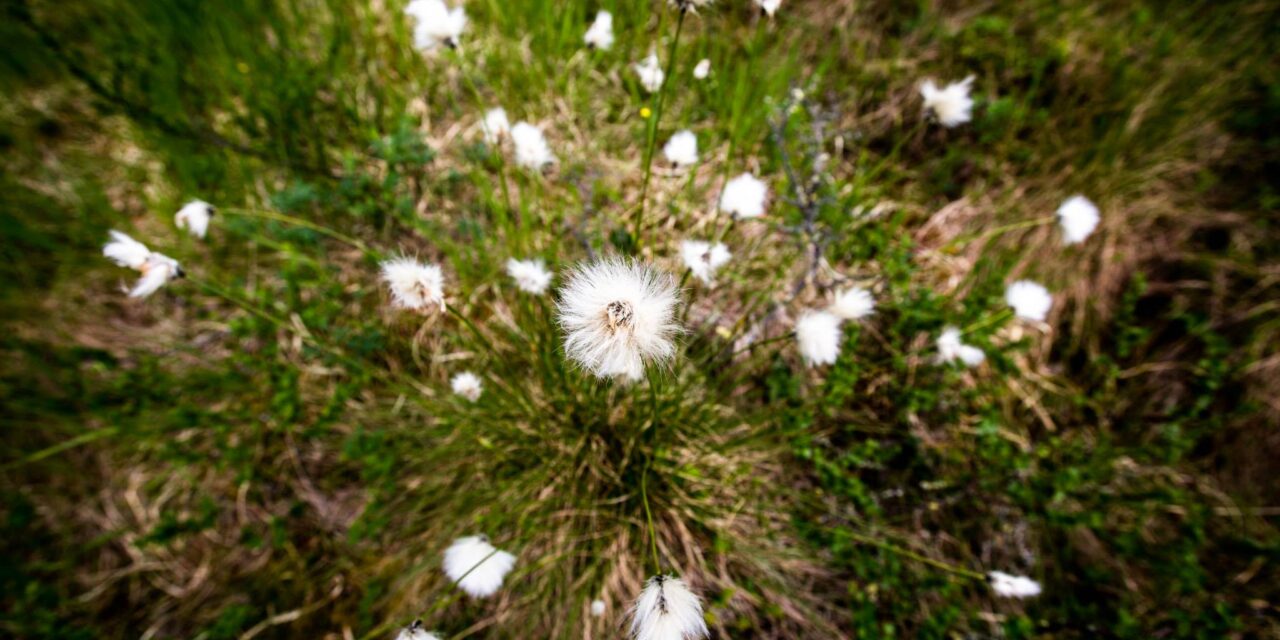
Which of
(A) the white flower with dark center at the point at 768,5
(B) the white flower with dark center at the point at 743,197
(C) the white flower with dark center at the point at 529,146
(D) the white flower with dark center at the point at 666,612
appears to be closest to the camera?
(D) the white flower with dark center at the point at 666,612

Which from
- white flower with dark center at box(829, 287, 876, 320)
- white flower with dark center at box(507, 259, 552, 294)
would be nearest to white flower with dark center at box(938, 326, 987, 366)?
white flower with dark center at box(829, 287, 876, 320)

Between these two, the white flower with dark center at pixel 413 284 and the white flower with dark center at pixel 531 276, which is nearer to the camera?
the white flower with dark center at pixel 413 284

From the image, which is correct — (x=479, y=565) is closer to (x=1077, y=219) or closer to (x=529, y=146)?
(x=529, y=146)

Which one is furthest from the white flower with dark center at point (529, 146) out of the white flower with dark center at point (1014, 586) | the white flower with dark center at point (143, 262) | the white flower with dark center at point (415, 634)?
the white flower with dark center at point (1014, 586)

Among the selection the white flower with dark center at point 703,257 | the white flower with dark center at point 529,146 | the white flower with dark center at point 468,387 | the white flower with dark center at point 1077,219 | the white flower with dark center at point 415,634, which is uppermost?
the white flower with dark center at point 1077,219

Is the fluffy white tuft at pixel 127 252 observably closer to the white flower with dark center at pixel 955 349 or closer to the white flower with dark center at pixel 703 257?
the white flower with dark center at pixel 703 257

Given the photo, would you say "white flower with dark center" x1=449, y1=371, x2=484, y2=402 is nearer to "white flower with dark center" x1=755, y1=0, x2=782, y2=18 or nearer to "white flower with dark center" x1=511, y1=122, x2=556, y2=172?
"white flower with dark center" x1=511, y1=122, x2=556, y2=172

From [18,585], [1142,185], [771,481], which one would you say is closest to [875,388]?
[771,481]

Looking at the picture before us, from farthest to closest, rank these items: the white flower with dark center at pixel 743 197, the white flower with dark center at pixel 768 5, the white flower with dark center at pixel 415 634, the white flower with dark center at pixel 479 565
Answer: the white flower with dark center at pixel 743 197
the white flower with dark center at pixel 479 565
the white flower with dark center at pixel 768 5
the white flower with dark center at pixel 415 634
